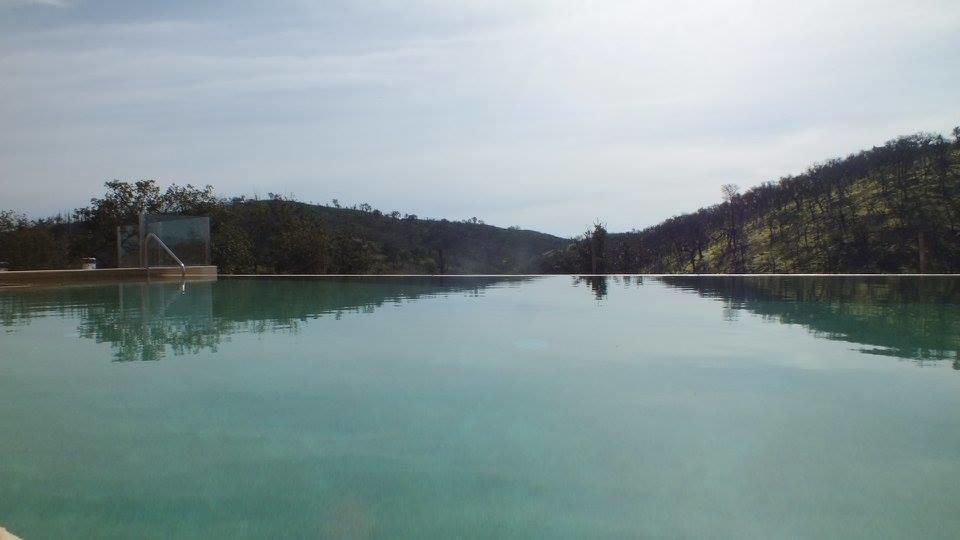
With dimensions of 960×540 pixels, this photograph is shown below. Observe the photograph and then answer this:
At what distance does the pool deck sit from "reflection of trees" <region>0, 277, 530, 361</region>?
156 centimetres

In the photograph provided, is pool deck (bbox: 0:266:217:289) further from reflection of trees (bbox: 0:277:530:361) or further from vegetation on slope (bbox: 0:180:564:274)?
reflection of trees (bbox: 0:277:530:361)

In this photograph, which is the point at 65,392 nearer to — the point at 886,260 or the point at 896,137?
the point at 886,260

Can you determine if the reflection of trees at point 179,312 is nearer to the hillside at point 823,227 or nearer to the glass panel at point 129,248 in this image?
the glass panel at point 129,248

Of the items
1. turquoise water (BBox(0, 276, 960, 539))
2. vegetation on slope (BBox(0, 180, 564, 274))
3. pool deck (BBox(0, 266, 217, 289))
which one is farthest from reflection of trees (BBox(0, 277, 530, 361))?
vegetation on slope (BBox(0, 180, 564, 274))

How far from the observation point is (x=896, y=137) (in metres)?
23.2

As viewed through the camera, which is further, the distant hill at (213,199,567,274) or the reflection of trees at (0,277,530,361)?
the distant hill at (213,199,567,274)

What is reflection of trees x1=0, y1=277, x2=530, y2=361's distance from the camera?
14.1ft

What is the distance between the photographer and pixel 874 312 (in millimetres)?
5820

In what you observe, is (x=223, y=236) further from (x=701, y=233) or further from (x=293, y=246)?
(x=701, y=233)

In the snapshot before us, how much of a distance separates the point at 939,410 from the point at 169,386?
3166mm

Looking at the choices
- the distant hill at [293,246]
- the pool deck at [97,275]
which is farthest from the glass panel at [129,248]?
the distant hill at [293,246]

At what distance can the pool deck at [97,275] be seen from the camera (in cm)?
1084

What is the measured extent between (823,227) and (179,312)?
803 inches

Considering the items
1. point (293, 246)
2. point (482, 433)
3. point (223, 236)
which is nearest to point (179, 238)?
point (223, 236)
